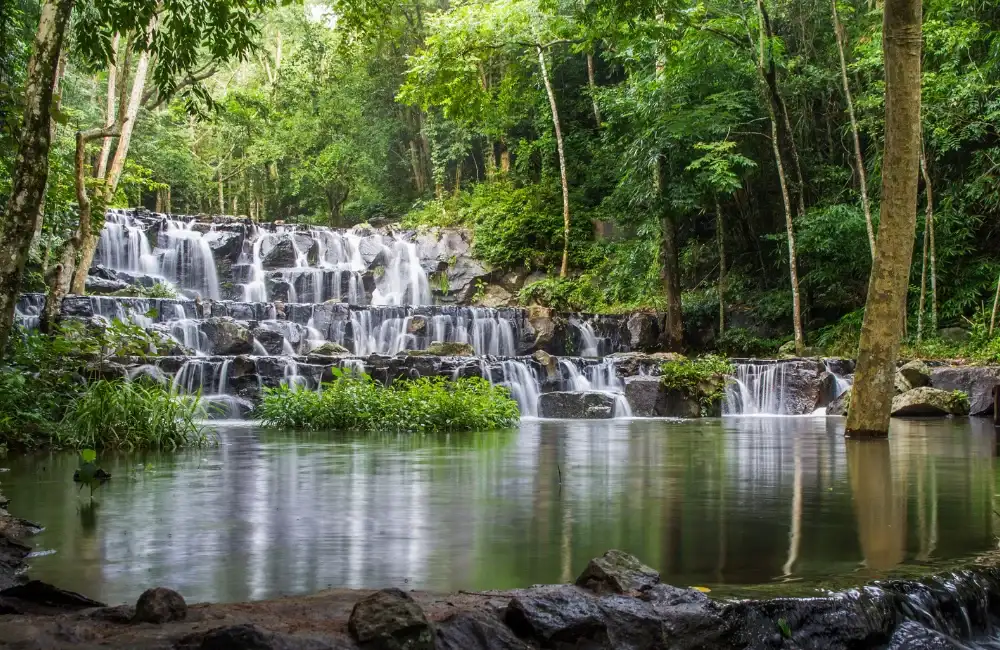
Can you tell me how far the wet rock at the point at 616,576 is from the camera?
3.06m

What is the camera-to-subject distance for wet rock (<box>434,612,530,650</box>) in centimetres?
266

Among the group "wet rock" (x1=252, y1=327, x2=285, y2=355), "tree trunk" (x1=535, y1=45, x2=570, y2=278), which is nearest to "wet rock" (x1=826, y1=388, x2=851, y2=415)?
"wet rock" (x1=252, y1=327, x2=285, y2=355)

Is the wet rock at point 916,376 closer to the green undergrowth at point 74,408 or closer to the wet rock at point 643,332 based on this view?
the wet rock at point 643,332

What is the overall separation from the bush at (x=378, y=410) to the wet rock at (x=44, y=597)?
9.51 metres

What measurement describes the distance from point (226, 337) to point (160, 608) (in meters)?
16.8

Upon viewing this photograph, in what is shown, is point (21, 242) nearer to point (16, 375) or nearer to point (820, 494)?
point (16, 375)

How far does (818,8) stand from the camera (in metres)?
25.3

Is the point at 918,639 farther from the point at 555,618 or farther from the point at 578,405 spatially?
the point at 578,405

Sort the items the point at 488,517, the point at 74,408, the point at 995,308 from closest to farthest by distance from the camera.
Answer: the point at 488,517 < the point at 74,408 < the point at 995,308

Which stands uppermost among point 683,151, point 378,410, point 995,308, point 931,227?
point 683,151

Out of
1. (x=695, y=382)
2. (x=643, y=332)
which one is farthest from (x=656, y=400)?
(x=643, y=332)

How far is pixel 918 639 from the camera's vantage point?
314 cm

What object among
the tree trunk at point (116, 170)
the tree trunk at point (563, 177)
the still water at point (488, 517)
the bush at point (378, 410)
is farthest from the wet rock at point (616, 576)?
the tree trunk at point (563, 177)

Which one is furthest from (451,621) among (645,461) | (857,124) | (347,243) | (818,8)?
(347,243)
